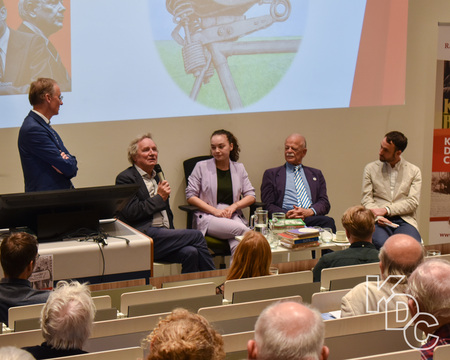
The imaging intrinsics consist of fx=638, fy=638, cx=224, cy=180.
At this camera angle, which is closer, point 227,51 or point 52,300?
point 52,300

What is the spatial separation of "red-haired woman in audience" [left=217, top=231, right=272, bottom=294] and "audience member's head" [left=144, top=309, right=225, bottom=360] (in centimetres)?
151

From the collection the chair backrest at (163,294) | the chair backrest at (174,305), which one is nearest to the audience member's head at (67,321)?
the chair backrest at (174,305)

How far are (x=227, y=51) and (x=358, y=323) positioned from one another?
365cm

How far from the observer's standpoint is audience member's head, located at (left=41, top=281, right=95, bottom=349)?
2.30m

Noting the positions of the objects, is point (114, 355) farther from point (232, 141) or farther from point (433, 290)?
point (232, 141)

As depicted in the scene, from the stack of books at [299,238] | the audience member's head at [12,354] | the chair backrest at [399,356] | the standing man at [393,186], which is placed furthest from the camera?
the standing man at [393,186]

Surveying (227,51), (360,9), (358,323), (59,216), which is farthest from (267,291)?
(360,9)

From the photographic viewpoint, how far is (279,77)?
19.8 ft

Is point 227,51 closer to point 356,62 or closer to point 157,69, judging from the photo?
point 157,69

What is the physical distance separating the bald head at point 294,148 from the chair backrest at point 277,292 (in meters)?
2.52

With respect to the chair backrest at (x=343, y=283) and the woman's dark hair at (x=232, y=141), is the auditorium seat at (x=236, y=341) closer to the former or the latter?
the chair backrest at (x=343, y=283)

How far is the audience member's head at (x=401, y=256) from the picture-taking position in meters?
2.80

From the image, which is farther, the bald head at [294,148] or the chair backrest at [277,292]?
the bald head at [294,148]

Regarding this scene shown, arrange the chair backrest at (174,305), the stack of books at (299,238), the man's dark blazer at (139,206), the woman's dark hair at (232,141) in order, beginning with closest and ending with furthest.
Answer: the chair backrest at (174,305), the stack of books at (299,238), the man's dark blazer at (139,206), the woman's dark hair at (232,141)
